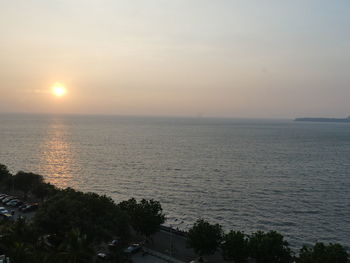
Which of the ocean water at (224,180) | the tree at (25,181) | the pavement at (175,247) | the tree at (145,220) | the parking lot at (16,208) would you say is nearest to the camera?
the pavement at (175,247)

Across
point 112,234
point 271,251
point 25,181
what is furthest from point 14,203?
point 271,251

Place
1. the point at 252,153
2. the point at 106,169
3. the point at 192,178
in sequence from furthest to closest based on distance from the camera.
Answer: the point at 252,153
the point at 106,169
the point at 192,178

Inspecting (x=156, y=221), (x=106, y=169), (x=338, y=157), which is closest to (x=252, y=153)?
(x=338, y=157)

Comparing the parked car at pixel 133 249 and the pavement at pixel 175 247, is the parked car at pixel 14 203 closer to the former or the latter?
the pavement at pixel 175 247

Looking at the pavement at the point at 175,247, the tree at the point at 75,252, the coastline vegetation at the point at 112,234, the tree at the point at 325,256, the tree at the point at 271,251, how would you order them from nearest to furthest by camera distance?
the tree at the point at 75,252 < the tree at the point at 325,256 < the coastline vegetation at the point at 112,234 < the tree at the point at 271,251 < the pavement at the point at 175,247

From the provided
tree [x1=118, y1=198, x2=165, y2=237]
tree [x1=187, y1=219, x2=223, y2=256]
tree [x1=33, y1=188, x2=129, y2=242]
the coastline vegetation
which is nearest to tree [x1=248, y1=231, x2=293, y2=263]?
the coastline vegetation

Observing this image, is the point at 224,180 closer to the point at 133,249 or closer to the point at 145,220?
the point at 145,220

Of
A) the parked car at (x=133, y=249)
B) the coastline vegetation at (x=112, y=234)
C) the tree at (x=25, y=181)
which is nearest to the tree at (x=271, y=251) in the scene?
the coastline vegetation at (x=112, y=234)

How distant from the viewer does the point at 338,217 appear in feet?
211

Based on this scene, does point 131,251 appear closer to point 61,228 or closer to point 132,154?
point 61,228

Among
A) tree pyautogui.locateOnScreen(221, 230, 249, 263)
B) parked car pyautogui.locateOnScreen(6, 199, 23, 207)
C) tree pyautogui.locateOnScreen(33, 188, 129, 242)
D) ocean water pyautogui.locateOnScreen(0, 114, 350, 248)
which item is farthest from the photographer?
ocean water pyautogui.locateOnScreen(0, 114, 350, 248)

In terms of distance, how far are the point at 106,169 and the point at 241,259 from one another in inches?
3354

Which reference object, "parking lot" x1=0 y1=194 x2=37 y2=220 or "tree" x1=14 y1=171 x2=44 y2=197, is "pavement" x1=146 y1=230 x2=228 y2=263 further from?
"tree" x1=14 y1=171 x2=44 y2=197

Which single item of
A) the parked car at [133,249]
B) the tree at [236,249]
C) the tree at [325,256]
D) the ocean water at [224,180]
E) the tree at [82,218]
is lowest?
Result: the ocean water at [224,180]
